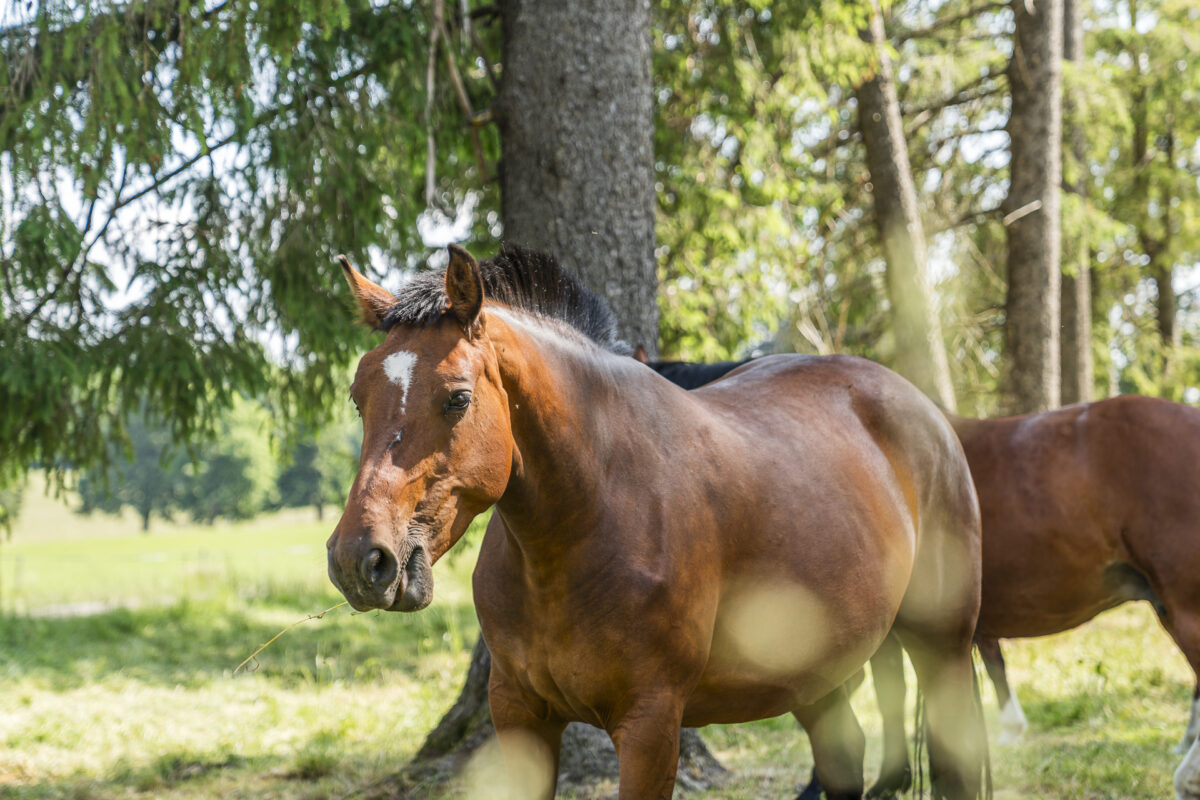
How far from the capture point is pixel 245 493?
208 feet

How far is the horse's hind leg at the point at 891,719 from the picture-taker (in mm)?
4488

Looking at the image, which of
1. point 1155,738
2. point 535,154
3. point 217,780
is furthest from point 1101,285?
point 217,780

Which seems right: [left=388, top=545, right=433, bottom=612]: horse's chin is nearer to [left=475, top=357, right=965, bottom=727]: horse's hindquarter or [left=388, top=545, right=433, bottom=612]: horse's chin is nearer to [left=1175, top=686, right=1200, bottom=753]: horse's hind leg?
[left=475, top=357, right=965, bottom=727]: horse's hindquarter

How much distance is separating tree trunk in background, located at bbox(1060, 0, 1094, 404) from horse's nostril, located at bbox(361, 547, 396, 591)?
34.6ft

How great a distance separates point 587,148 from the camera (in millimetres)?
4707

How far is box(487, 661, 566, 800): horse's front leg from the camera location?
2564 mm

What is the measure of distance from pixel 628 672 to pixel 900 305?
25.0ft

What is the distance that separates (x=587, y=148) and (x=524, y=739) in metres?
3.11

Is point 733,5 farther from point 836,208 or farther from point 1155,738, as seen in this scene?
point 1155,738

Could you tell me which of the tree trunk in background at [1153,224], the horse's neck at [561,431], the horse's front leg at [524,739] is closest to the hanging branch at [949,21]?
the tree trunk in background at [1153,224]

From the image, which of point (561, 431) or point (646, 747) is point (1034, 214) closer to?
point (561, 431)

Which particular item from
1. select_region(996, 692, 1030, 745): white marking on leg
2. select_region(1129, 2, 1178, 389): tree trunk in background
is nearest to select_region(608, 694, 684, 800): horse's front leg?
select_region(996, 692, 1030, 745): white marking on leg

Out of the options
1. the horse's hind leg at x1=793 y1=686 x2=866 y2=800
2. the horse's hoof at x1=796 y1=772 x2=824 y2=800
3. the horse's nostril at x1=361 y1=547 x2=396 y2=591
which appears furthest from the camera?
the horse's hoof at x1=796 y1=772 x2=824 y2=800

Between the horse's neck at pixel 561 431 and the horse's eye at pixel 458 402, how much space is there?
0.20 m
